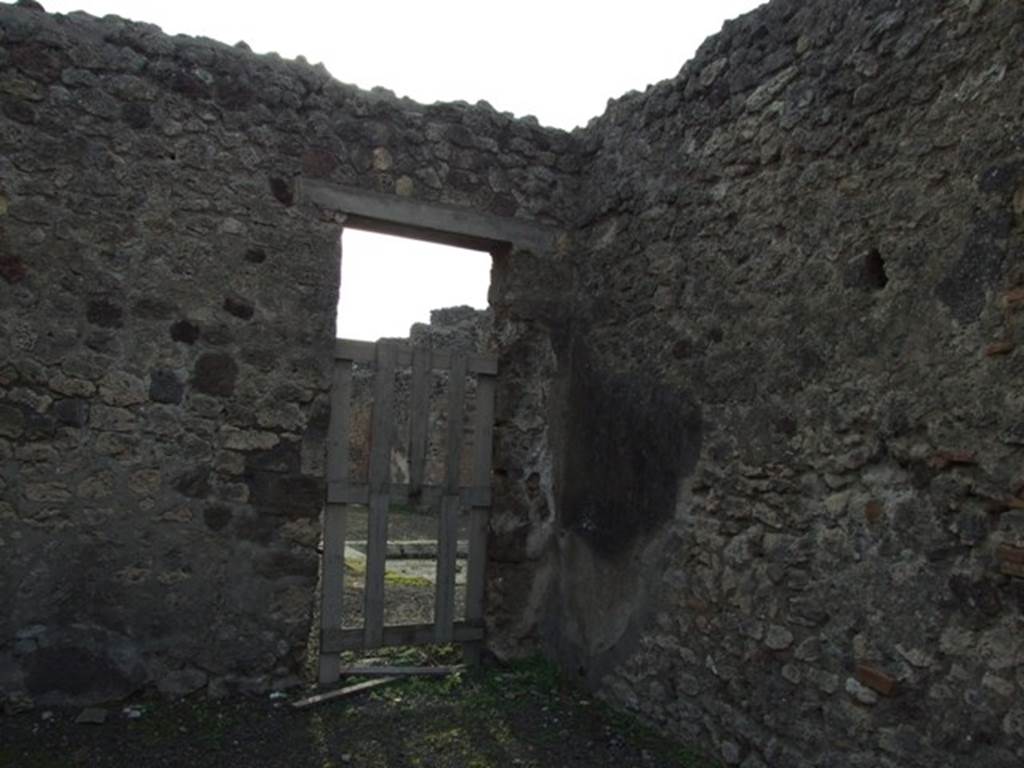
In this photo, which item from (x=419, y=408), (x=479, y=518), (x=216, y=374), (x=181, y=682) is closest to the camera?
(x=181, y=682)

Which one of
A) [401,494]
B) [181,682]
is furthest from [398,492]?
[181,682]

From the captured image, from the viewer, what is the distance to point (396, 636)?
483 centimetres

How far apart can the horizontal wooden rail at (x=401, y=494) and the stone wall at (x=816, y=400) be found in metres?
0.60

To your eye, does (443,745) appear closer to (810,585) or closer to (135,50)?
(810,585)

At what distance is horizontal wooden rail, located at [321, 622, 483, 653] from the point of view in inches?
182

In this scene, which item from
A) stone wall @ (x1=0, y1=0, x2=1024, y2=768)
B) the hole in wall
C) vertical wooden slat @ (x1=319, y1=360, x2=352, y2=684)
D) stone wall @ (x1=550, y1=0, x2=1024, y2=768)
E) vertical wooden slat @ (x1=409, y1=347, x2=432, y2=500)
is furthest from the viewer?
vertical wooden slat @ (x1=409, y1=347, x2=432, y2=500)

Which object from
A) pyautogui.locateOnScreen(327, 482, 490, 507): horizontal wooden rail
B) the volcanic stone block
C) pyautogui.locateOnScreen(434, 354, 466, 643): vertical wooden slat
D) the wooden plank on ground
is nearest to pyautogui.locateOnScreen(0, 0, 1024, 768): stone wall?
the volcanic stone block

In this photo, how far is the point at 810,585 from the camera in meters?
3.33

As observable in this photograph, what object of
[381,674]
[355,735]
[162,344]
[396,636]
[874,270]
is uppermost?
[874,270]

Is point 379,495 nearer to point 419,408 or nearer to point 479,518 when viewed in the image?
point 419,408

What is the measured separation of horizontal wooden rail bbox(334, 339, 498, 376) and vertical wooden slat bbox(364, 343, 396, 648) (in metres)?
0.08

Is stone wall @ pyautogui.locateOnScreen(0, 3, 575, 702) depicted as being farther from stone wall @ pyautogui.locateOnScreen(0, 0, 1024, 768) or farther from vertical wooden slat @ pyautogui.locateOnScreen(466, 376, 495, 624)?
vertical wooden slat @ pyautogui.locateOnScreen(466, 376, 495, 624)

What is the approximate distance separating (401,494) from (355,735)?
4.42 feet

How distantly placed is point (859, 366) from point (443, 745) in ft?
8.10
